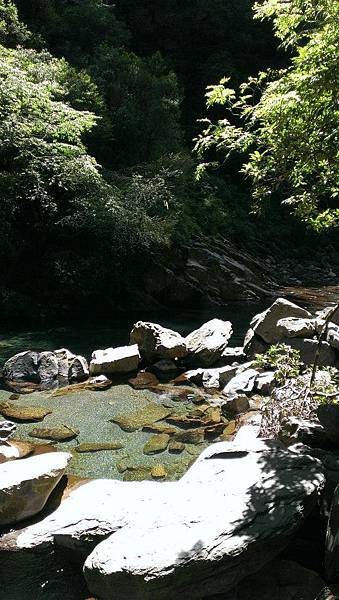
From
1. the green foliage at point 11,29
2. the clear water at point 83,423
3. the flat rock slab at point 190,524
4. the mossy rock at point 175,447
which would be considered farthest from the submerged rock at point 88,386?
the green foliage at point 11,29

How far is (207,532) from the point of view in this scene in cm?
386

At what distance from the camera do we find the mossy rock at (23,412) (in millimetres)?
7840

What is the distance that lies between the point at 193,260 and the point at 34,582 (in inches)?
686

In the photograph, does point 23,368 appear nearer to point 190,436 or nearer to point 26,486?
point 190,436

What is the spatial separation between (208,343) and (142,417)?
3642 millimetres

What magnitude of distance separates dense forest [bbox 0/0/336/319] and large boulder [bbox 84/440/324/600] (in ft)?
21.3

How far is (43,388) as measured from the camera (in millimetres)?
9531

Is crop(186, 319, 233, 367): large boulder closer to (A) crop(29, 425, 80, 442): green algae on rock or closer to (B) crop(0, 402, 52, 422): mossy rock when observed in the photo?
(B) crop(0, 402, 52, 422): mossy rock

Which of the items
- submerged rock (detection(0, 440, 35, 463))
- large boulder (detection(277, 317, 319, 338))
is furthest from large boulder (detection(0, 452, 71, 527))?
large boulder (detection(277, 317, 319, 338))

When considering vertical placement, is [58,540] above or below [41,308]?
below

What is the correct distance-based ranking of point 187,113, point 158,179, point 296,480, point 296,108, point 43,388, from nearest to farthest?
point 296,108
point 296,480
point 43,388
point 158,179
point 187,113

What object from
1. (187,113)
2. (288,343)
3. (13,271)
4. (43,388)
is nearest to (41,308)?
(13,271)

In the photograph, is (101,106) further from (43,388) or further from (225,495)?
(225,495)

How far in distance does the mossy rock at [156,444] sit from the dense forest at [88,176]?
16.7 feet
